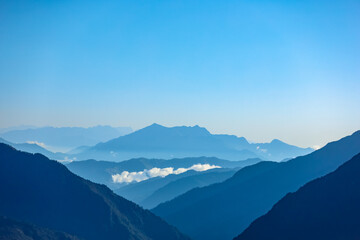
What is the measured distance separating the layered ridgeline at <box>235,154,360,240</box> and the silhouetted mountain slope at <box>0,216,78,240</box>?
3473 inches

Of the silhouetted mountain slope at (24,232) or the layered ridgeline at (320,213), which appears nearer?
the layered ridgeline at (320,213)

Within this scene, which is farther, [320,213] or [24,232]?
[24,232]

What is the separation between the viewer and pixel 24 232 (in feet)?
608

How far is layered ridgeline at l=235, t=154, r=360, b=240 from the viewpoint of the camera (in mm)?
144500

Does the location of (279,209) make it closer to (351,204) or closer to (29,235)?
(351,204)

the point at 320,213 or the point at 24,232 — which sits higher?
the point at 24,232

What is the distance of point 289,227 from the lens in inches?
6388

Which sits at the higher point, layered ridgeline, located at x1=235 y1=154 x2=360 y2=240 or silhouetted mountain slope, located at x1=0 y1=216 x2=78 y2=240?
silhouetted mountain slope, located at x1=0 y1=216 x2=78 y2=240

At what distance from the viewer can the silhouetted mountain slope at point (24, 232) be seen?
17662 centimetres

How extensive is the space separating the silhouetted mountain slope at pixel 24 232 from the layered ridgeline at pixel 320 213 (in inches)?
3473

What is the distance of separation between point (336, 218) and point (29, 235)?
13269 centimetres

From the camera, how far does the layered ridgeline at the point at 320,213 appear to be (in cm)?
14450

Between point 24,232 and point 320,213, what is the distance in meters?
130

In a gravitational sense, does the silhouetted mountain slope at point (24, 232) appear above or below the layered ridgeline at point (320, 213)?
above
